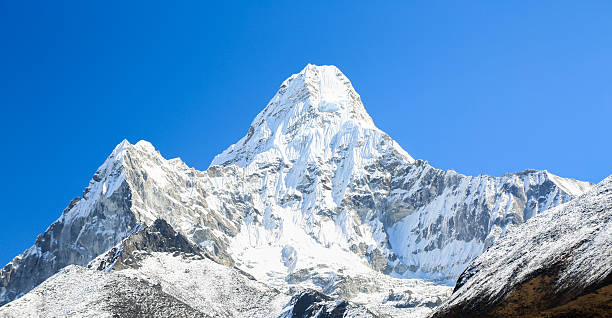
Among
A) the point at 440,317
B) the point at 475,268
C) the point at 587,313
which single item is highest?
the point at 475,268

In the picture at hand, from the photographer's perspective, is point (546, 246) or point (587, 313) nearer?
point (587, 313)

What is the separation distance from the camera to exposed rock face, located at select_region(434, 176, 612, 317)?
52.6 meters

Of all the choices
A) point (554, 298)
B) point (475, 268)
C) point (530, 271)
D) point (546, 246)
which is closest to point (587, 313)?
point (554, 298)

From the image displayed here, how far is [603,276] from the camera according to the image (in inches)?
1978

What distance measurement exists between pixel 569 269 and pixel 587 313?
3549 millimetres

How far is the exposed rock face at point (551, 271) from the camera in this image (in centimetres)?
5259

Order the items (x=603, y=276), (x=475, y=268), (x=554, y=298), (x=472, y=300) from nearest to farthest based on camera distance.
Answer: (x=603, y=276), (x=554, y=298), (x=472, y=300), (x=475, y=268)

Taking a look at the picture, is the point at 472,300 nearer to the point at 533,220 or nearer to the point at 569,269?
the point at 569,269

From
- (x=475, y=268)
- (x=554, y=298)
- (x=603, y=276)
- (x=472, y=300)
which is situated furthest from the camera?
(x=475, y=268)

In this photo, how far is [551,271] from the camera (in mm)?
57375

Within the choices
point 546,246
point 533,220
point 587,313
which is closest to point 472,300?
point 546,246

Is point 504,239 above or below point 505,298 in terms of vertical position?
above

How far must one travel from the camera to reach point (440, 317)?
63.7 m

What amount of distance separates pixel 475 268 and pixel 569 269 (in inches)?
629
